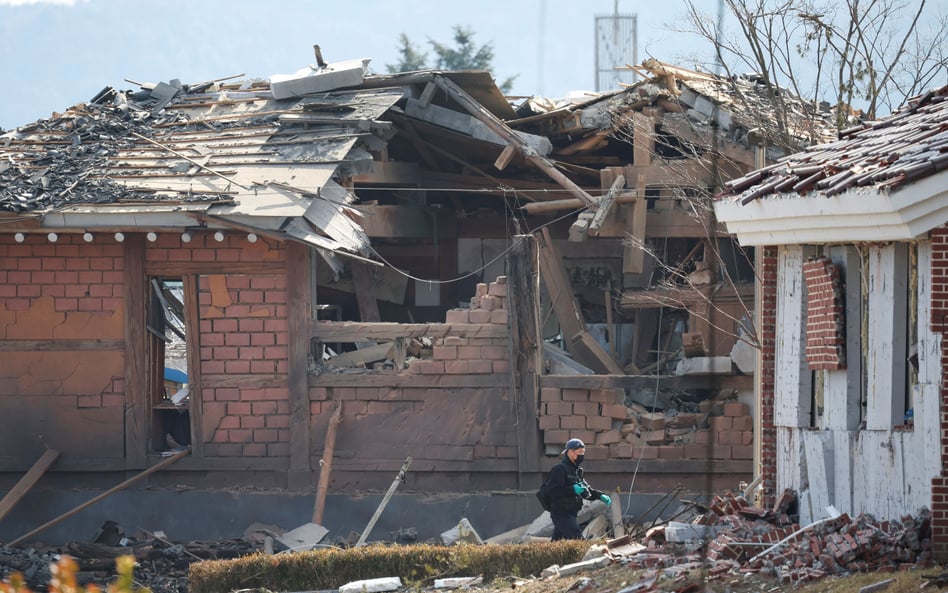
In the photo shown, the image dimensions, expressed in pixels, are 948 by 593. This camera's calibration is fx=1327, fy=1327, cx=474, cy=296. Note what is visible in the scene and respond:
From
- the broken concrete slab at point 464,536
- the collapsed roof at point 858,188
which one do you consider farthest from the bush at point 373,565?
the collapsed roof at point 858,188

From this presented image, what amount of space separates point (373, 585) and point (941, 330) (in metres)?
5.32

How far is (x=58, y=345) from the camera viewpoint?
16266mm

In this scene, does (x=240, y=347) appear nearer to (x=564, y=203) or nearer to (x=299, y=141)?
(x=299, y=141)

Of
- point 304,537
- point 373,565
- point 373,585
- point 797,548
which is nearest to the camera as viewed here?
point 797,548

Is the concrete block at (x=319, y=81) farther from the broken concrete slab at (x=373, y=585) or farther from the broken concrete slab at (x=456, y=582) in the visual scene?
the broken concrete slab at (x=456, y=582)

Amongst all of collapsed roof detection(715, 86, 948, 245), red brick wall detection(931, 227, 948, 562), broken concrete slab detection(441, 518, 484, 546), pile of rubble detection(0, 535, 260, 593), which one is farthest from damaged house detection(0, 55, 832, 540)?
red brick wall detection(931, 227, 948, 562)

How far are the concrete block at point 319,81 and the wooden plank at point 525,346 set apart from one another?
174 inches

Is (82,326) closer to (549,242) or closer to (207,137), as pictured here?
(207,137)

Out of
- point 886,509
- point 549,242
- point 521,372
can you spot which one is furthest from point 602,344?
point 886,509

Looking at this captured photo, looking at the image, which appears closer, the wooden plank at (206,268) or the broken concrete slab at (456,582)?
the broken concrete slab at (456,582)

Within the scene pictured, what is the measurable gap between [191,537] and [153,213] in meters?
3.92

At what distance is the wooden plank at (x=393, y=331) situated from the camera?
15.6 metres

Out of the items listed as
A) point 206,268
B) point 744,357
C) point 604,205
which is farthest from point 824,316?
point 206,268

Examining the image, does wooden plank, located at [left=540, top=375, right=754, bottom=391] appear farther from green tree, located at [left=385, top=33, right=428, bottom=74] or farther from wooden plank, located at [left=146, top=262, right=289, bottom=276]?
green tree, located at [left=385, top=33, right=428, bottom=74]
